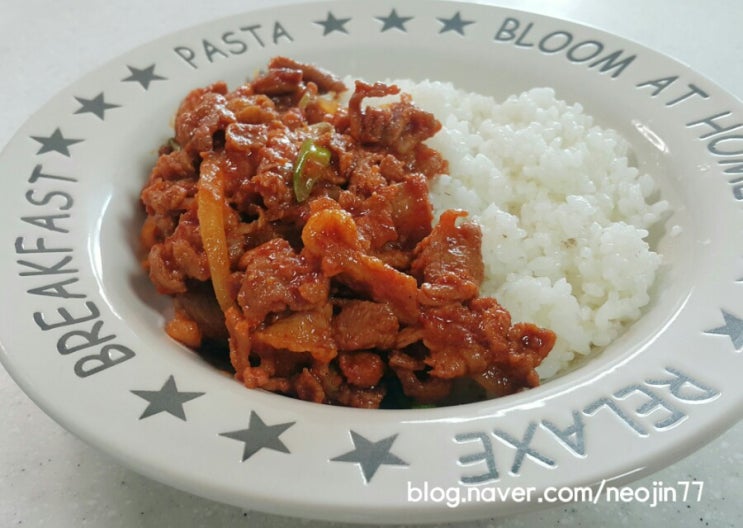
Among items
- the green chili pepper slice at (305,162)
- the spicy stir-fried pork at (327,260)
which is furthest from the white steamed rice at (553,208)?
the green chili pepper slice at (305,162)

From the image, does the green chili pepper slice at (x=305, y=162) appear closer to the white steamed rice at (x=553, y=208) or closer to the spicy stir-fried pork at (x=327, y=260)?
the spicy stir-fried pork at (x=327, y=260)

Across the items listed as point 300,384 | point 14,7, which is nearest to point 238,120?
point 300,384

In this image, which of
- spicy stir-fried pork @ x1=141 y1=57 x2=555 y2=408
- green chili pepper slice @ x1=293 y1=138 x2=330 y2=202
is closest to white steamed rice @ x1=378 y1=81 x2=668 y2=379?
spicy stir-fried pork @ x1=141 y1=57 x2=555 y2=408

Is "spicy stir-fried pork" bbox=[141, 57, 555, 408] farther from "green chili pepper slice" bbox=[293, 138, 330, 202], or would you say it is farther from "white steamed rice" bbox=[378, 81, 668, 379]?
"white steamed rice" bbox=[378, 81, 668, 379]

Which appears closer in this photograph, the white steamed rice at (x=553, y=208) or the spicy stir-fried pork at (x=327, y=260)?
the spicy stir-fried pork at (x=327, y=260)

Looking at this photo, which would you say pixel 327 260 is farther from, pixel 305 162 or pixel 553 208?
pixel 553 208

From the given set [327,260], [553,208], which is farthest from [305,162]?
[553,208]

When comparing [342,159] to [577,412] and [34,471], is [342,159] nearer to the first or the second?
[577,412]
